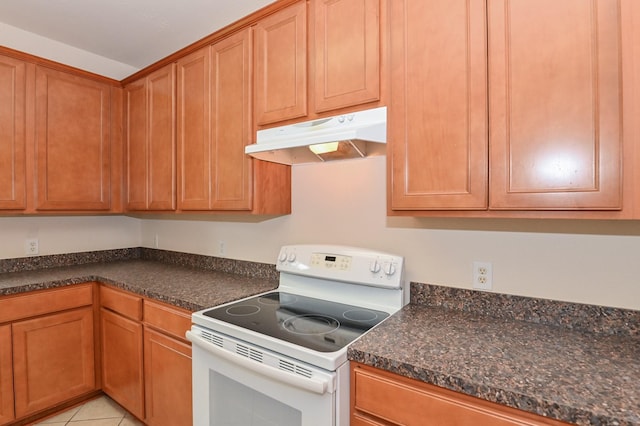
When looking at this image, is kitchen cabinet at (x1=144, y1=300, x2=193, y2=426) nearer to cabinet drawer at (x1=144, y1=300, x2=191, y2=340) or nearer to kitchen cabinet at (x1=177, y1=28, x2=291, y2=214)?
cabinet drawer at (x1=144, y1=300, x2=191, y2=340)

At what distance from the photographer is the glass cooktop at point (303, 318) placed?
1.26 m

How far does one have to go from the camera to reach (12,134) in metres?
2.09

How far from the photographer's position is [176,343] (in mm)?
1726

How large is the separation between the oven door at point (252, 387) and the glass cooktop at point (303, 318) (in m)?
0.09

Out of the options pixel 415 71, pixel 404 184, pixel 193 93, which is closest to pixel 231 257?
pixel 193 93

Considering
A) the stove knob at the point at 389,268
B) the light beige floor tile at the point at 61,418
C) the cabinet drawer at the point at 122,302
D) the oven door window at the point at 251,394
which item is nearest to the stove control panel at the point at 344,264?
the stove knob at the point at 389,268

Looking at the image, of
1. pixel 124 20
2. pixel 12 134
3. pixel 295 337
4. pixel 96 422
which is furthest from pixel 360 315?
pixel 12 134

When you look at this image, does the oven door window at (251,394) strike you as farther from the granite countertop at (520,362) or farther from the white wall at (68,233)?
the white wall at (68,233)

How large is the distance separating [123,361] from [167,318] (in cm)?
64

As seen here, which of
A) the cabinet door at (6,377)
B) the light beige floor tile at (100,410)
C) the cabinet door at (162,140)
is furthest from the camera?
the cabinet door at (162,140)

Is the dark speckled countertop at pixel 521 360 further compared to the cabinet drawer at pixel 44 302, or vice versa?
the cabinet drawer at pixel 44 302

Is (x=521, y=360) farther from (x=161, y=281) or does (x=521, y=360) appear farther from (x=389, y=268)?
(x=161, y=281)

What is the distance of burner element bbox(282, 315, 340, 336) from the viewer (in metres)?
1.34

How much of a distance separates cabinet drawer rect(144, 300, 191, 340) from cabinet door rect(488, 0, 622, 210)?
1.49 m
